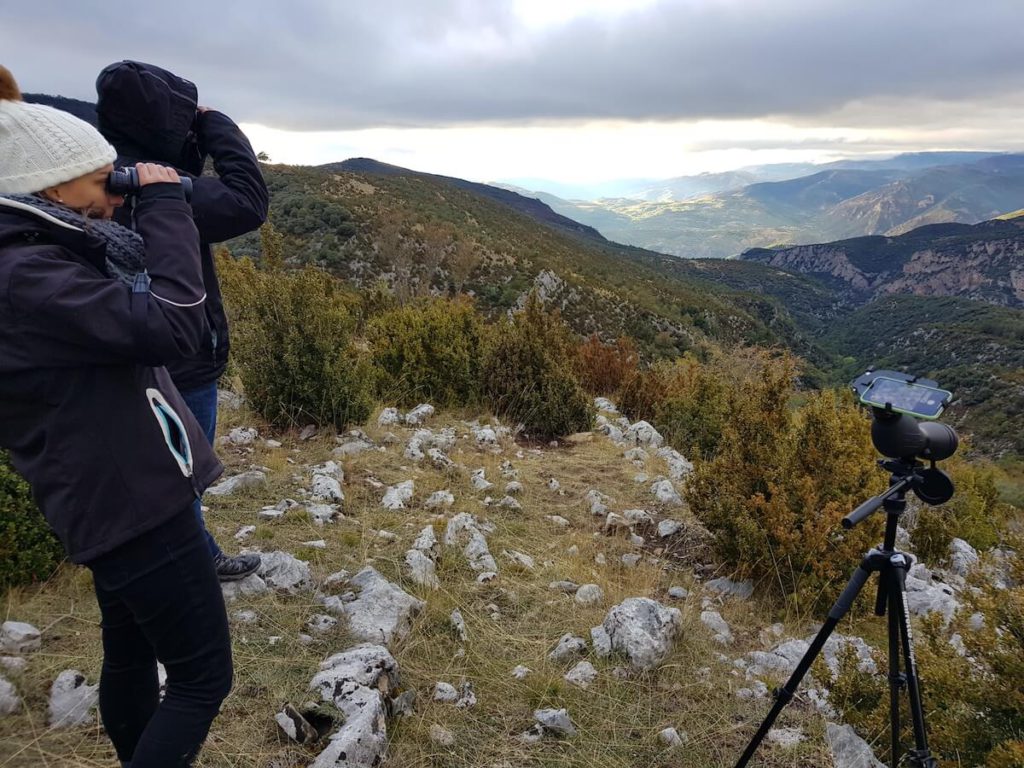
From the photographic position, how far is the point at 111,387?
1341 mm

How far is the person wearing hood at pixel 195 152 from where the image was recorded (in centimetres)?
204

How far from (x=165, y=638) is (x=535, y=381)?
583 centimetres

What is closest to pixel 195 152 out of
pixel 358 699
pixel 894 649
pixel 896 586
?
pixel 358 699

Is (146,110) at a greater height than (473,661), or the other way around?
(146,110)

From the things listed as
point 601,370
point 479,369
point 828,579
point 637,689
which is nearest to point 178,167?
point 637,689

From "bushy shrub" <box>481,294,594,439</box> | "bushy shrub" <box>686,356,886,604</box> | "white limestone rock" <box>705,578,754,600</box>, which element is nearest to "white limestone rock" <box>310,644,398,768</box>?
"white limestone rock" <box>705,578,754,600</box>

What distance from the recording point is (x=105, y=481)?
1.32m

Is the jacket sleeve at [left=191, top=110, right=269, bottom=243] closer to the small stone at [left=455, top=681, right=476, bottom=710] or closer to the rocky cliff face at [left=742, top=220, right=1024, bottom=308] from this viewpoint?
the small stone at [left=455, top=681, right=476, bottom=710]

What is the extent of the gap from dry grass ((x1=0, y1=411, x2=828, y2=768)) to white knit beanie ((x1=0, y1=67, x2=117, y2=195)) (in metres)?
1.81

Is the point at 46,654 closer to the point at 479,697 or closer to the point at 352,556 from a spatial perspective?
the point at 352,556

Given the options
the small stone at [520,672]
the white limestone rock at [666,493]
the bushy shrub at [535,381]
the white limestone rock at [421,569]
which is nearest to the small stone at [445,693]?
the small stone at [520,672]

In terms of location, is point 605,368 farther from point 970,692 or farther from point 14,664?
point 14,664

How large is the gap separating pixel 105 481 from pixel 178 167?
1.53 m

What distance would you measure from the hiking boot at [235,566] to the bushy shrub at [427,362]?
4.01m
